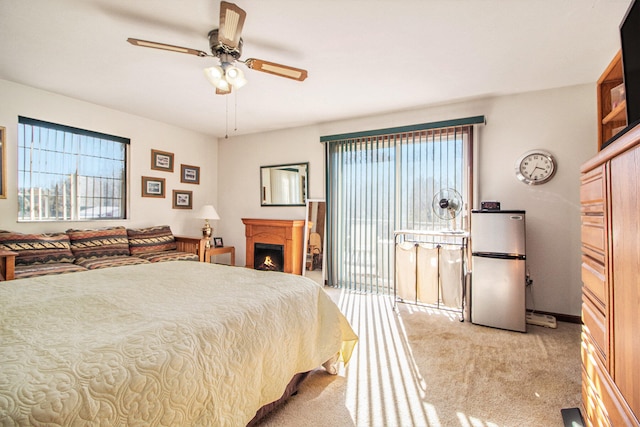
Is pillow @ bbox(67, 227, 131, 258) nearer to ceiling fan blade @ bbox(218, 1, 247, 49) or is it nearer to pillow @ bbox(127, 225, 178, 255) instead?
pillow @ bbox(127, 225, 178, 255)

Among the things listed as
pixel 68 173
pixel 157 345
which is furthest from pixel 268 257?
pixel 157 345

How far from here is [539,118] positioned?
3.16m

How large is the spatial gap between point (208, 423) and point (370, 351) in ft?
5.25

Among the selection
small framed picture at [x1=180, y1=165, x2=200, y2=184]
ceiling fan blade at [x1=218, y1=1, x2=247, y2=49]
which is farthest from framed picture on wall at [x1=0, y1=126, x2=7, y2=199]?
ceiling fan blade at [x1=218, y1=1, x2=247, y2=49]

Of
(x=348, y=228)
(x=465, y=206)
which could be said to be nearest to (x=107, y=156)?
(x=348, y=228)

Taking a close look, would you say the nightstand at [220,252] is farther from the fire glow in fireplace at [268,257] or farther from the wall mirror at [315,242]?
the wall mirror at [315,242]

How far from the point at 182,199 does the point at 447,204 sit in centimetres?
406

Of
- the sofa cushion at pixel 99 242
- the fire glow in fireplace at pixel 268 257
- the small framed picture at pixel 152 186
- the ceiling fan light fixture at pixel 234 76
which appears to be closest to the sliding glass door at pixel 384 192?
the fire glow in fireplace at pixel 268 257

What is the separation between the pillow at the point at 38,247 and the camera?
9.53 feet

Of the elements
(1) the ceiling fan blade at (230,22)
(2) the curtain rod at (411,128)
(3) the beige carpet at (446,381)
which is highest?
(1) the ceiling fan blade at (230,22)

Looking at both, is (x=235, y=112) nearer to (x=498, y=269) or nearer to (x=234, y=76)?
(x=234, y=76)

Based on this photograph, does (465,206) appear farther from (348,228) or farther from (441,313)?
(348,228)

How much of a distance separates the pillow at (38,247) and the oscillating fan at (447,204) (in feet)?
13.9

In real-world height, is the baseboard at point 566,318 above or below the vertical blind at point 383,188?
below
